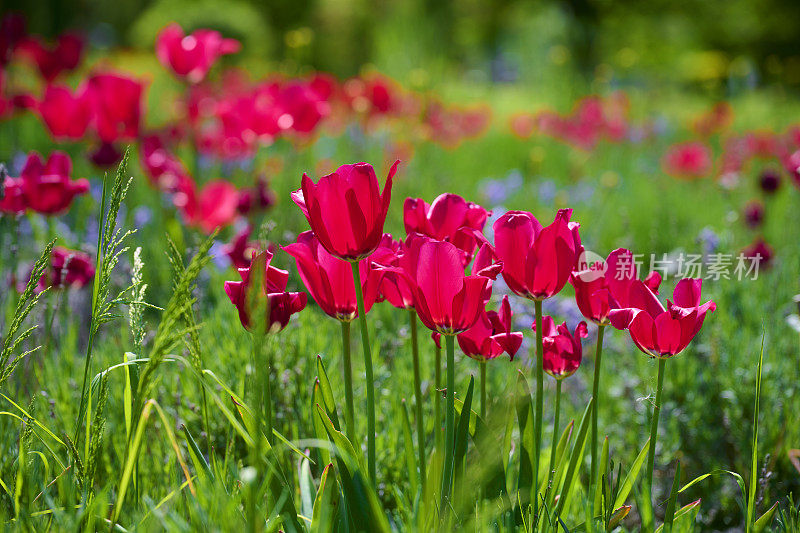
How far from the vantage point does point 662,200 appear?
348cm

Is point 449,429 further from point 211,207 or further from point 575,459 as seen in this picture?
point 211,207

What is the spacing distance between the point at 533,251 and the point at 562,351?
0.23m

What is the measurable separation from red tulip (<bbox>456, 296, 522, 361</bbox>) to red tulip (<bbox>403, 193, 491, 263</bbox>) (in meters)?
0.10

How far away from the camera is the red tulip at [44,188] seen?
1668 mm

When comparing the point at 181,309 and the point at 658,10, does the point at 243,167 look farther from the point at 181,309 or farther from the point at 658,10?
the point at 658,10

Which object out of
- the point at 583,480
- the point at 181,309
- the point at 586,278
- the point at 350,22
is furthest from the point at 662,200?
the point at 350,22

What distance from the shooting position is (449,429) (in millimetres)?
945

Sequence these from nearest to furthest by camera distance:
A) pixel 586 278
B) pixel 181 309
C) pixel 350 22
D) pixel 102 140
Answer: pixel 181 309, pixel 586 278, pixel 102 140, pixel 350 22

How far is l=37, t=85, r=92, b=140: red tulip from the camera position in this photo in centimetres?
244

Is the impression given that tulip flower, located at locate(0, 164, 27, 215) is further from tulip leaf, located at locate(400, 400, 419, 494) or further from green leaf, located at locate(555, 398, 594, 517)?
green leaf, located at locate(555, 398, 594, 517)

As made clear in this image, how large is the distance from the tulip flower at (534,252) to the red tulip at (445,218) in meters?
0.13

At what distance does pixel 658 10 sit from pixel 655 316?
23.6 metres

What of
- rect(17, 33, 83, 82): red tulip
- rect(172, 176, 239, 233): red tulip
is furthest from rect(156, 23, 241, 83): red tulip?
rect(17, 33, 83, 82): red tulip

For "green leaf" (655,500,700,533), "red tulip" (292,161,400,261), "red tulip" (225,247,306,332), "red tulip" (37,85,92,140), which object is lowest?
"green leaf" (655,500,700,533)
